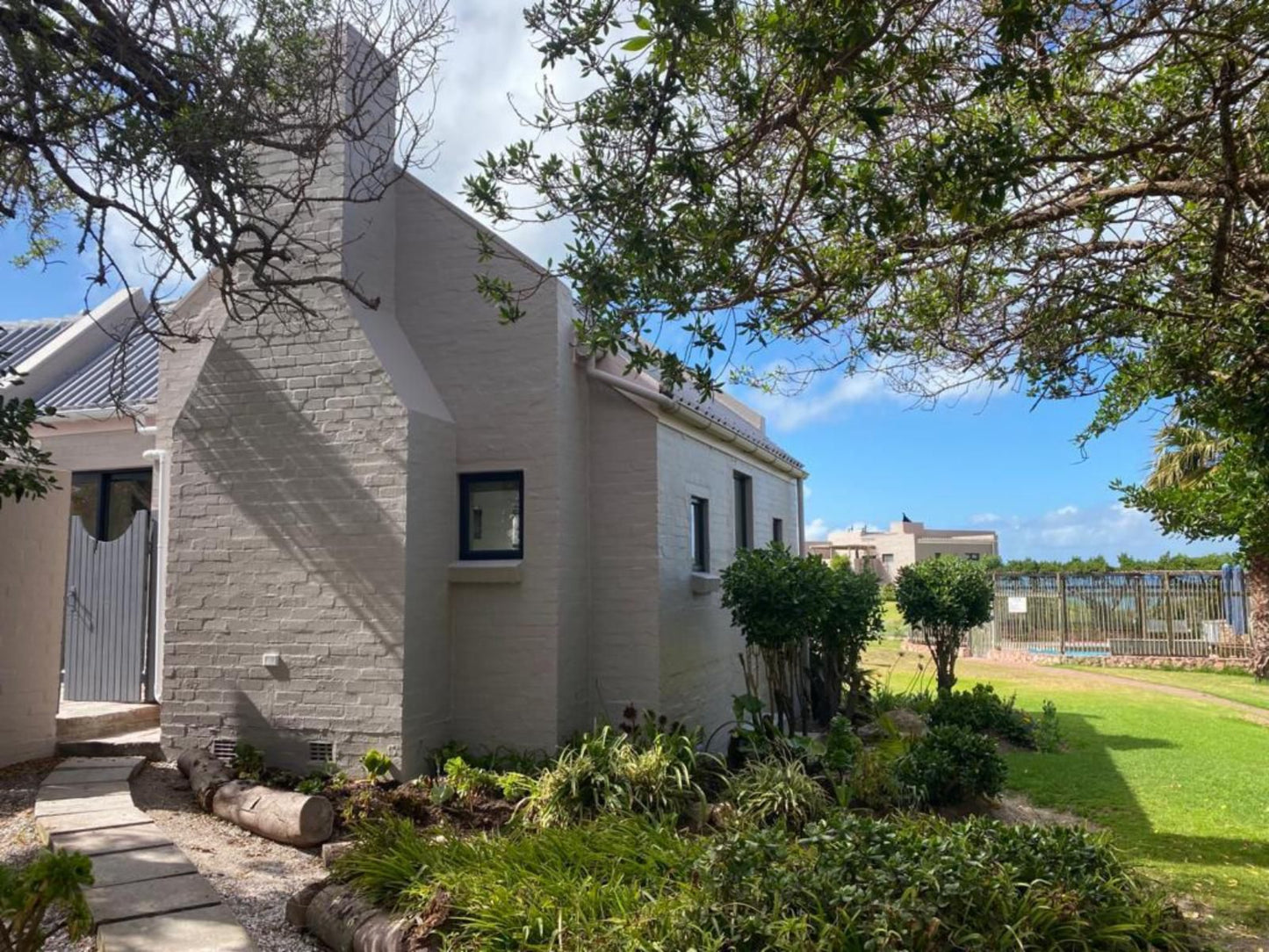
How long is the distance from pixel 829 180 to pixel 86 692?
32.4 ft

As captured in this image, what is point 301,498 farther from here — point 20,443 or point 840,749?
point 840,749

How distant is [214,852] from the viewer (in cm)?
644

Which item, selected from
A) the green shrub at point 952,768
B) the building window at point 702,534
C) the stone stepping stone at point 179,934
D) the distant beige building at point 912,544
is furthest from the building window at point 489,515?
the distant beige building at point 912,544

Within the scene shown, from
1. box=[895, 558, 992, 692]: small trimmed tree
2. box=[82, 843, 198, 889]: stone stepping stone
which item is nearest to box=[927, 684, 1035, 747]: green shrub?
box=[895, 558, 992, 692]: small trimmed tree

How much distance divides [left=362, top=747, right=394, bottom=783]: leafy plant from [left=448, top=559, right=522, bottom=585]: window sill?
1.73m

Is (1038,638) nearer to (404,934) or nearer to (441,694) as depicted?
(441,694)

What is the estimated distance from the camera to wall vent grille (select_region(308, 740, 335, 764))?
8117 millimetres

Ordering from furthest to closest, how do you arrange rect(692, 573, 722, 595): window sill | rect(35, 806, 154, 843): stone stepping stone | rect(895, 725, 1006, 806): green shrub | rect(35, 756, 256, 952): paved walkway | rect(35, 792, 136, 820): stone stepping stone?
1. rect(692, 573, 722, 595): window sill
2. rect(895, 725, 1006, 806): green shrub
3. rect(35, 792, 136, 820): stone stepping stone
4. rect(35, 806, 154, 843): stone stepping stone
5. rect(35, 756, 256, 952): paved walkway

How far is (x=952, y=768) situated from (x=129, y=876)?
6273 mm

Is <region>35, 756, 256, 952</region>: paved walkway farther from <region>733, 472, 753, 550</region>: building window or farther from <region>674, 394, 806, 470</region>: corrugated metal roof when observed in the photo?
<region>733, 472, 753, 550</region>: building window

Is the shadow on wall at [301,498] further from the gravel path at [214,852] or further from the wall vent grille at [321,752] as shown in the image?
the gravel path at [214,852]

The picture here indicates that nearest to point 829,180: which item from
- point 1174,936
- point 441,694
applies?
point 1174,936

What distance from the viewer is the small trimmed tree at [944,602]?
13.7 metres

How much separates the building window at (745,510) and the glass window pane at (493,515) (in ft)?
16.1
